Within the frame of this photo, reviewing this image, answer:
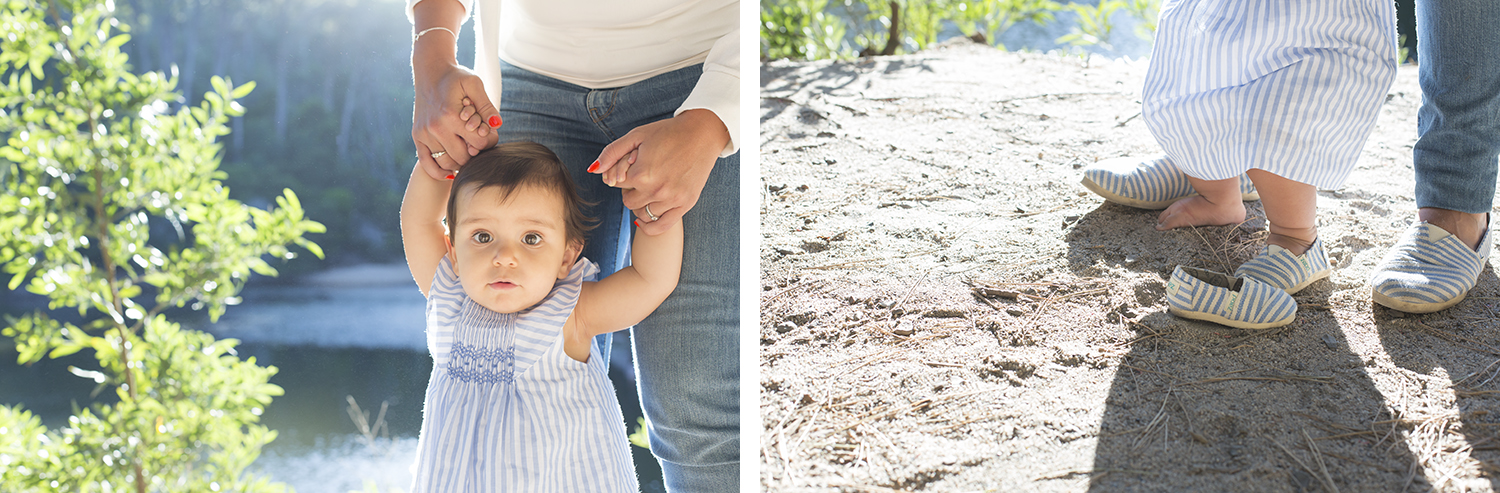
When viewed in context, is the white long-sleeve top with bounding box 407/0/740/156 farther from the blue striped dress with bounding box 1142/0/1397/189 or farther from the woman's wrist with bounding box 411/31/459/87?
the blue striped dress with bounding box 1142/0/1397/189

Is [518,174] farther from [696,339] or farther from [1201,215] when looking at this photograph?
[1201,215]

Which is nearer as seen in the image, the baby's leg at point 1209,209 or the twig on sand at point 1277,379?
the twig on sand at point 1277,379

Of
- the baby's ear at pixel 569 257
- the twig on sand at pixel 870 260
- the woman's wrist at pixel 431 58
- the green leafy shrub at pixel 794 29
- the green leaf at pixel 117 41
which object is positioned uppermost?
the green leafy shrub at pixel 794 29

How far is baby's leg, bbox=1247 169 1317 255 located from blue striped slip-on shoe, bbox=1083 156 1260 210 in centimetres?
22

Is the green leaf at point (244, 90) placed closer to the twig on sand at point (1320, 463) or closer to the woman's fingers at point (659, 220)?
the woman's fingers at point (659, 220)

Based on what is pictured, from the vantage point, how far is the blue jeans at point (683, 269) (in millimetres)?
987

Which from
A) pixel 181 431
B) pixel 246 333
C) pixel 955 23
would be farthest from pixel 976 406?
pixel 955 23

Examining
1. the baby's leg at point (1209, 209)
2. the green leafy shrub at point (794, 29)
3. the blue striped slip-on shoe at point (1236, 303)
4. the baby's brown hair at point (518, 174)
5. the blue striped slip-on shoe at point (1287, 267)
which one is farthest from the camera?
the green leafy shrub at point (794, 29)

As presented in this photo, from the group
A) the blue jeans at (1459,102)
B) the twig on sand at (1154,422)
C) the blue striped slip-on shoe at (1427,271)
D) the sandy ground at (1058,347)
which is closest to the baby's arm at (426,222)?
the sandy ground at (1058,347)

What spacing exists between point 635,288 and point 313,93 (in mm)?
492

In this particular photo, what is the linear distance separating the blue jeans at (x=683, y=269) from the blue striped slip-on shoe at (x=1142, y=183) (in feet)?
3.22

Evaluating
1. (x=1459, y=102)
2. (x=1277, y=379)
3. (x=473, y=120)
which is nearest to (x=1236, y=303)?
(x=1277, y=379)

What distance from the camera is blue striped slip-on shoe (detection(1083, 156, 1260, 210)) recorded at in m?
1.68

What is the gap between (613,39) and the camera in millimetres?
1023
